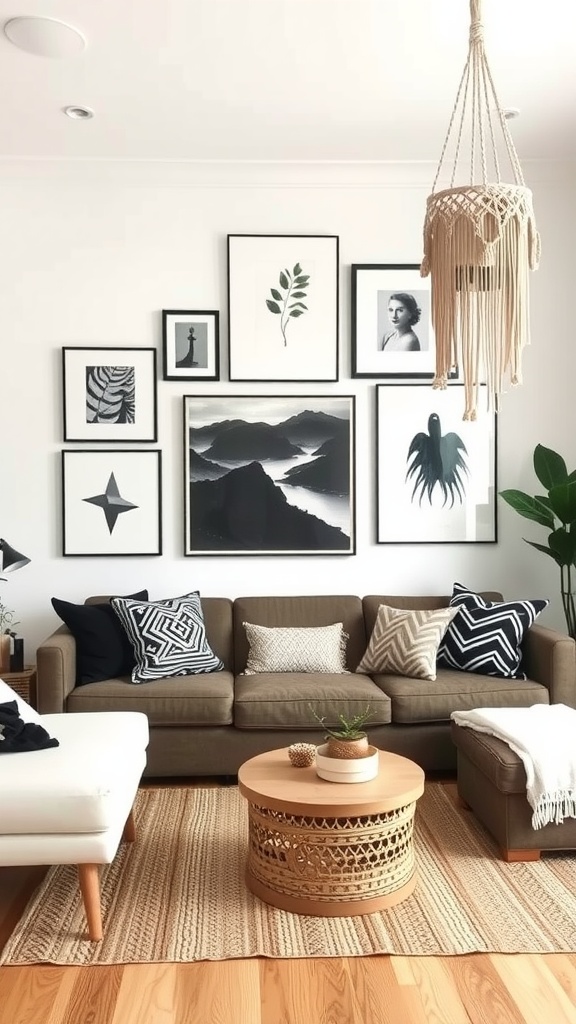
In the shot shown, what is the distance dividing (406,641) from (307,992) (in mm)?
2065

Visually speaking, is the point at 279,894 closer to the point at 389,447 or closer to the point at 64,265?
the point at 389,447

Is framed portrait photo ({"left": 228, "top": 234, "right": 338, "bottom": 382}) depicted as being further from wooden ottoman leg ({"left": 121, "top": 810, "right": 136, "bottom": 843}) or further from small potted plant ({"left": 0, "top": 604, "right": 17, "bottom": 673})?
wooden ottoman leg ({"left": 121, "top": 810, "right": 136, "bottom": 843})

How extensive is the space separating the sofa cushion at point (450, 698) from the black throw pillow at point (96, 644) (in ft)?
4.13

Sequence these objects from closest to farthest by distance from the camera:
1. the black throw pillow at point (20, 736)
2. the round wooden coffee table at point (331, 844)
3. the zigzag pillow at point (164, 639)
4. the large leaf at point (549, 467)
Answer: the round wooden coffee table at point (331, 844) < the black throw pillow at point (20, 736) < the zigzag pillow at point (164, 639) < the large leaf at point (549, 467)

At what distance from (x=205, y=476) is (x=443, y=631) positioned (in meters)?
1.49

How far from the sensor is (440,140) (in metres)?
4.48

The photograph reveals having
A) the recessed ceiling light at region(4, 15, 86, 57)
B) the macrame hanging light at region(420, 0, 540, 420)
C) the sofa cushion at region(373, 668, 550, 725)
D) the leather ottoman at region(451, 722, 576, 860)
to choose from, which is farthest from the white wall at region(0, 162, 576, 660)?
the macrame hanging light at region(420, 0, 540, 420)

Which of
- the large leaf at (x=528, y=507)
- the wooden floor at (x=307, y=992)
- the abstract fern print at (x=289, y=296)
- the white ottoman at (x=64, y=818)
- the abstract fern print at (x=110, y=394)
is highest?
the abstract fern print at (x=289, y=296)

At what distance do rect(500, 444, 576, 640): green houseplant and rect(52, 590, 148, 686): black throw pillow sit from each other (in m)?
2.05

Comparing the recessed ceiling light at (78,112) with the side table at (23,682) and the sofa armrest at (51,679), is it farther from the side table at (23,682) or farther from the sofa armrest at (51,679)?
the side table at (23,682)

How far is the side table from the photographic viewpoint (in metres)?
4.28

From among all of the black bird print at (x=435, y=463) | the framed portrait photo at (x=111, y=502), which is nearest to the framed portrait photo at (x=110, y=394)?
the framed portrait photo at (x=111, y=502)

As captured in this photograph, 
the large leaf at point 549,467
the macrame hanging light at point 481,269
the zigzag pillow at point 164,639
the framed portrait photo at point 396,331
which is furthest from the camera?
the framed portrait photo at point 396,331

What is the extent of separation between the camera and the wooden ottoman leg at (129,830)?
10.8ft
